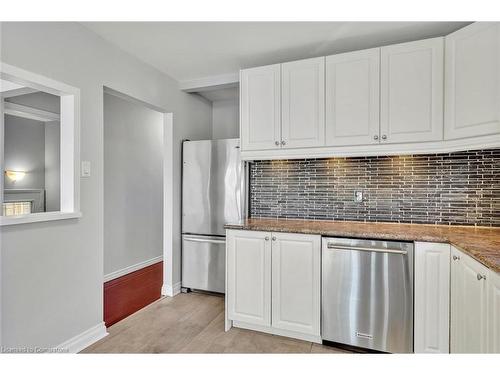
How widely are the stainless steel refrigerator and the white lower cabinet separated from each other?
709 millimetres

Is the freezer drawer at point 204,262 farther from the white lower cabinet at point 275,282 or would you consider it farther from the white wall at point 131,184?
the white wall at point 131,184

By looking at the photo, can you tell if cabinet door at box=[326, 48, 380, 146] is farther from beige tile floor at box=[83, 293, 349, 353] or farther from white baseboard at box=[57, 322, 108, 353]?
white baseboard at box=[57, 322, 108, 353]

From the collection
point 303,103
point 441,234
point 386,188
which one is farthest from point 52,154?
point 441,234

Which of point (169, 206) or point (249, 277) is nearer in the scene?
point (249, 277)

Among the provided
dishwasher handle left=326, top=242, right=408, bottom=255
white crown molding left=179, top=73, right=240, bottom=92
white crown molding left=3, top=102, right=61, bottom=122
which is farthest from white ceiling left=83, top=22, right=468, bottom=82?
dishwasher handle left=326, top=242, right=408, bottom=255

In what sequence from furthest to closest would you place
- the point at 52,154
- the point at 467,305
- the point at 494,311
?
the point at 52,154, the point at 467,305, the point at 494,311

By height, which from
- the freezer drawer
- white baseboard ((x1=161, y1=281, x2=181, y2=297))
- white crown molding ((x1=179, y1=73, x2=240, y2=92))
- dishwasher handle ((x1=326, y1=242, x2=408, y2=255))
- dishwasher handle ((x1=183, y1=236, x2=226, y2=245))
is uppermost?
white crown molding ((x1=179, y1=73, x2=240, y2=92))

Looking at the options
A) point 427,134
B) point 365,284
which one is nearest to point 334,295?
point 365,284

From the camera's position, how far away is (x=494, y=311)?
121cm

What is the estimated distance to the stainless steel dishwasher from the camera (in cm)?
185

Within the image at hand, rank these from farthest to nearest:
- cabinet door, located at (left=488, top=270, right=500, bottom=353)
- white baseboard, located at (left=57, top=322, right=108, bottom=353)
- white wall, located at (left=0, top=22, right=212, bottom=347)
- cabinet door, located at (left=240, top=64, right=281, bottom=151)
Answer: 1. cabinet door, located at (left=240, top=64, right=281, bottom=151)
2. white baseboard, located at (left=57, top=322, right=108, bottom=353)
3. white wall, located at (left=0, top=22, right=212, bottom=347)
4. cabinet door, located at (left=488, top=270, right=500, bottom=353)

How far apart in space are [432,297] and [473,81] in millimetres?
1414

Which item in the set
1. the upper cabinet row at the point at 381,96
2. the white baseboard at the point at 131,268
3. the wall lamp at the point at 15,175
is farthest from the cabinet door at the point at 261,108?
the wall lamp at the point at 15,175

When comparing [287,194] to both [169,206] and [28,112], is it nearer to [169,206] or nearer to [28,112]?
[169,206]
